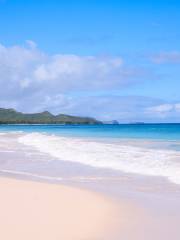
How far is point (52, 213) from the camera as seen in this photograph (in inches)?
265

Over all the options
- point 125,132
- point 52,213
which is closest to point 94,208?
point 52,213

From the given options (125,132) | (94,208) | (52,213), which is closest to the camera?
(52,213)

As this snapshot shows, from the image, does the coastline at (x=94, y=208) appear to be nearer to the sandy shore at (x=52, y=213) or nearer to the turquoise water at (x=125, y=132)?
the sandy shore at (x=52, y=213)

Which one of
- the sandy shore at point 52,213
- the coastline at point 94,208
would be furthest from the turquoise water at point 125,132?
the sandy shore at point 52,213

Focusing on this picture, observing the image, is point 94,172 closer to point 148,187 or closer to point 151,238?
point 148,187

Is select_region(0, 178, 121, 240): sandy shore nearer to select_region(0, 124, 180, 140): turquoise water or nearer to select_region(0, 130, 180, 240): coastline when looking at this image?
select_region(0, 130, 180, 240): coastline

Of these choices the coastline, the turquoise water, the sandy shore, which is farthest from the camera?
the turquoise water

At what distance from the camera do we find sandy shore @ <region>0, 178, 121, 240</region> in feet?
18.3

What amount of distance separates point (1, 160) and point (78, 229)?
1249 cm

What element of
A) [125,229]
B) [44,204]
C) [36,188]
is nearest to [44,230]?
[125,229]

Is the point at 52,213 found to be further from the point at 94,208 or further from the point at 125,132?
the point at 125,132

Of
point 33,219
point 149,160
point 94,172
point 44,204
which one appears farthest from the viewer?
point 149,160

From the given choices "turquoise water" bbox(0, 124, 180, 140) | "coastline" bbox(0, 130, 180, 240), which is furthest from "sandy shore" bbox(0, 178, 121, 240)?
"turquoise water" bbox(0, 124, 180, 140)

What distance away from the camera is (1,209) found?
681 cm
